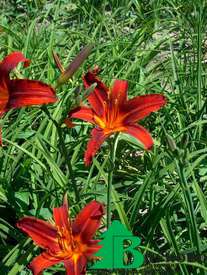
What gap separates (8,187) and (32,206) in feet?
0.40

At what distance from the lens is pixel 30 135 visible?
2.59 m

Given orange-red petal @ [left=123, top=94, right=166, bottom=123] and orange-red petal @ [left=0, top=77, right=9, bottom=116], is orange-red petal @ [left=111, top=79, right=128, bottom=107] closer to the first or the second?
orange-red petal @ [left=123, top=94, right=166, bottom=123]

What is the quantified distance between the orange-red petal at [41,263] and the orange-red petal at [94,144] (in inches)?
11.1

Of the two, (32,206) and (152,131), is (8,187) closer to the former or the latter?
(32,206)

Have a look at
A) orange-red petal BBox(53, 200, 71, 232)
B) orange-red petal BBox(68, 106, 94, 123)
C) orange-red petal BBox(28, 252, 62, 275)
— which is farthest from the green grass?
orange-red petal BBox(28, 252, 62, 275)

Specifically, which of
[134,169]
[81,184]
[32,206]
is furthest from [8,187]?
[134,169]

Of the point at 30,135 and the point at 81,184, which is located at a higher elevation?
the point at 30,135

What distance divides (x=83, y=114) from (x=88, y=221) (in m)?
0.29

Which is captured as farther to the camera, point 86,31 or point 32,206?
point 86,31

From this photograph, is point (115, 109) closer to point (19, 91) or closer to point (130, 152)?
point (19, 91)

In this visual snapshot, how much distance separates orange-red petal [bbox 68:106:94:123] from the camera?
170cm

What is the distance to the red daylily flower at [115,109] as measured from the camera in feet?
5.67

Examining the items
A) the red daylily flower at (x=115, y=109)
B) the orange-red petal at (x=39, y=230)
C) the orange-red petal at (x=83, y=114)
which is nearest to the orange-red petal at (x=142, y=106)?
the red daylily flower at (x=115, y=109)

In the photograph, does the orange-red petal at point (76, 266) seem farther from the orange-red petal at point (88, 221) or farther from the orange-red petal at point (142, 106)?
the orange-red petal at point (142, 106)
